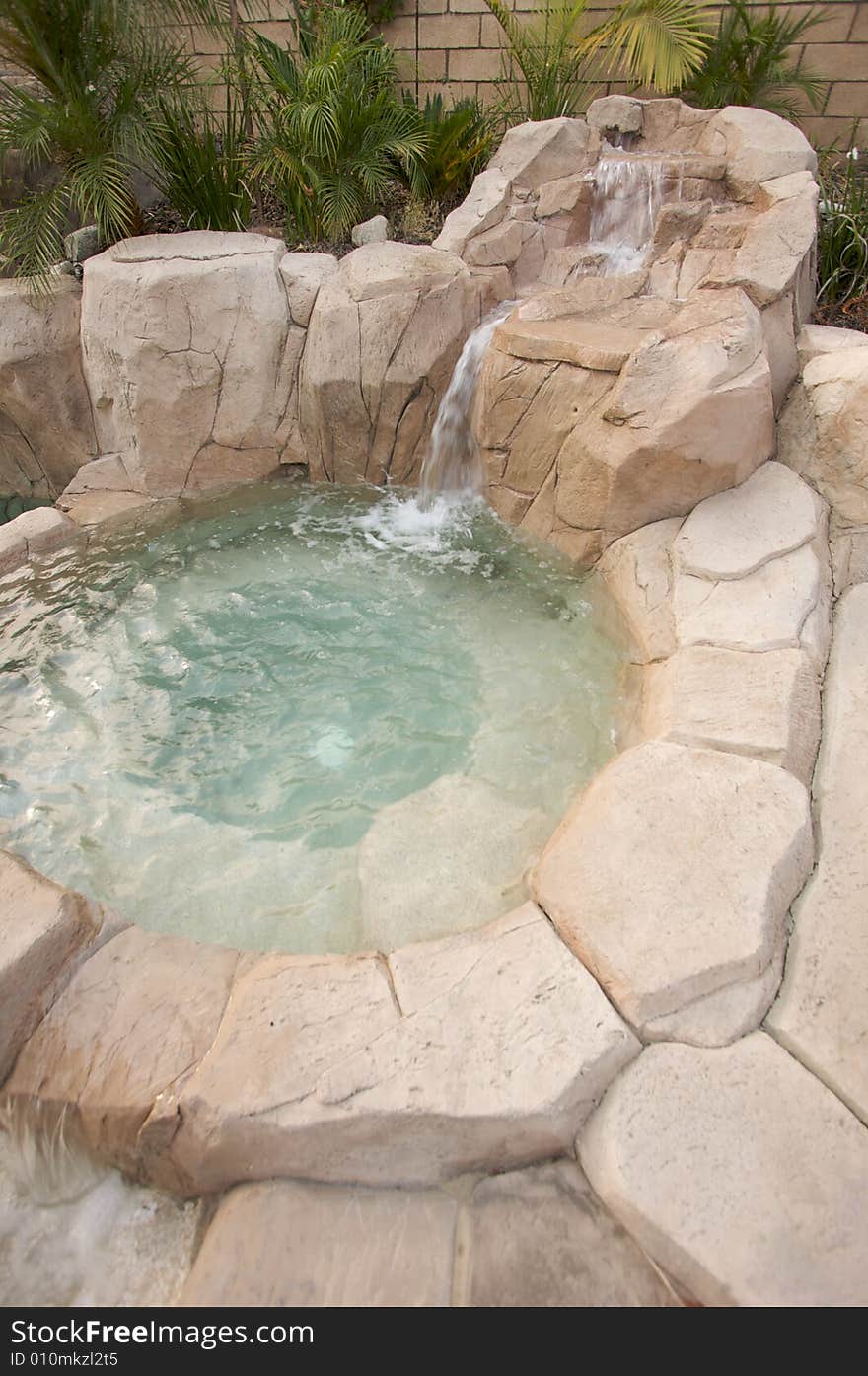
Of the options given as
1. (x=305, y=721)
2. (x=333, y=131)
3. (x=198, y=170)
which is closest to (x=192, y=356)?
(x=198, y=170)

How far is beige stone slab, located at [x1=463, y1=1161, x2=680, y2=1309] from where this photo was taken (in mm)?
1512

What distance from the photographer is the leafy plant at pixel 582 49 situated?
16.4 feet

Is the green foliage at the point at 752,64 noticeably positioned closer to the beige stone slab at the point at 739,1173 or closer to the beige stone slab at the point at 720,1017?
the beige stone slab at the point at 720,1017

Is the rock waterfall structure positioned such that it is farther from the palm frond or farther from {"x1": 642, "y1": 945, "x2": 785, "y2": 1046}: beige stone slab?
the palm frond

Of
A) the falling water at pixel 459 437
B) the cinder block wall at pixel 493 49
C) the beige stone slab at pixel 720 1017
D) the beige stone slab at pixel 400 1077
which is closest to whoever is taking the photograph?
the beige stone slab at pixel 400 1077

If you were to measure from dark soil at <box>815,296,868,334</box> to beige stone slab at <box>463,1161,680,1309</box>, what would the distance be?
467 cm

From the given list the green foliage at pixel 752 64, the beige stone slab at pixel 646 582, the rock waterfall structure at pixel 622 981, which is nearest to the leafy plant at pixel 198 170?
the rock waterfall structure at pixel 622 981

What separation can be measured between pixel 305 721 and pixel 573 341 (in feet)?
6.84

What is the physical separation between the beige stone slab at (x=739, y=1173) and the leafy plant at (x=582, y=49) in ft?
18.6

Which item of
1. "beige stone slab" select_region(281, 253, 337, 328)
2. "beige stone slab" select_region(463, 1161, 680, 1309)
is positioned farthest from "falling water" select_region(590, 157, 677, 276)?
"beige stone slab" select_region(463, 1161, 680, 1309)

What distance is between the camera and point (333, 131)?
4805mm
